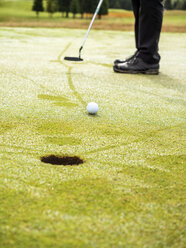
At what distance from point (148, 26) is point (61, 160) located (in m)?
3.09

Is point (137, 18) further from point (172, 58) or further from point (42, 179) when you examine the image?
point (42, 179)

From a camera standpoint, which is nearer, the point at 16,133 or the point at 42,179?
the point at 42,179

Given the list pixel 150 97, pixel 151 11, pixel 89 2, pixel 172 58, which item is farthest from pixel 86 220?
pixel 89 2

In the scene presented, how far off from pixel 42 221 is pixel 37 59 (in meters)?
4.13

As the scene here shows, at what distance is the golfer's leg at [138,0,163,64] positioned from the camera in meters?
4.06

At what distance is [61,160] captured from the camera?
5.21ft

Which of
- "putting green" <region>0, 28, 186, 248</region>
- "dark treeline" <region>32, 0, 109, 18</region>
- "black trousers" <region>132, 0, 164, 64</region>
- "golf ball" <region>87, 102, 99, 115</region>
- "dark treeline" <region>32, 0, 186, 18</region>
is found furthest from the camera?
"dark treeline" <region>32, 0, 186, 18</region>

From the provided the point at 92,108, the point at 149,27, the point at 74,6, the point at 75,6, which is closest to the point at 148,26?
the point at 149,27

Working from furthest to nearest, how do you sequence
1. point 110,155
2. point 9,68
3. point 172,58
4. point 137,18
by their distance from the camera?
point 172,58 < point 137,18 < point 9,68 < point 110,155

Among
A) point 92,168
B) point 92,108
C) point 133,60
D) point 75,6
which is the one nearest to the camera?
point 92,168

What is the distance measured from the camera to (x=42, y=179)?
1.31 meters

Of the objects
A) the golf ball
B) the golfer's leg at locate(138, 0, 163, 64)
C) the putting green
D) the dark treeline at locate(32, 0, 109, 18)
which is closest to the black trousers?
the golfer's leg at locate(138, 0, 163, 64)

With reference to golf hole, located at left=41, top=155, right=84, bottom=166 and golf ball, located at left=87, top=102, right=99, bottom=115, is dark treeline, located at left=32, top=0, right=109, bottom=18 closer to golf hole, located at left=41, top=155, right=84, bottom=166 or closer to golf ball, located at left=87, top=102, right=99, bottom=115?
golf ball, located at left=87, top=102, right=99, bottom=115

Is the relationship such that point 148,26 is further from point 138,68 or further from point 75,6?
point 75,6
